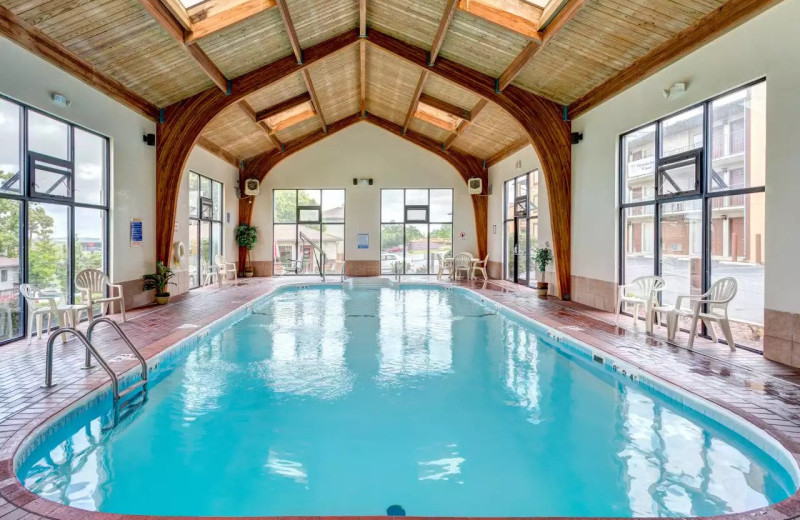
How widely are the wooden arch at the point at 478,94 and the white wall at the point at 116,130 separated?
0.50 metres

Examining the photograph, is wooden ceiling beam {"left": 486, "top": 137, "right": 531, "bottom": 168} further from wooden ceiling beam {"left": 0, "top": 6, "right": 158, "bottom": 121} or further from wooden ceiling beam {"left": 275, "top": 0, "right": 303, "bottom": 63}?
wooden ceiling beam {"left": 0, "top": 6, "right": 158, "bottom": 121}

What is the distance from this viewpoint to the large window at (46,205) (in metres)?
4.97

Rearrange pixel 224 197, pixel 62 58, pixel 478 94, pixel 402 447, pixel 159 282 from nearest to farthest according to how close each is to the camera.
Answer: pixel 402 447 < pixel 62 58 < pixel 159 282 < pixel 478 94 < pixel 224 197

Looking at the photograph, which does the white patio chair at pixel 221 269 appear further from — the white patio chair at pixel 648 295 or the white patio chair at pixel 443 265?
the white patio chair at pixel 648 295

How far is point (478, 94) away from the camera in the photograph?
332 inches

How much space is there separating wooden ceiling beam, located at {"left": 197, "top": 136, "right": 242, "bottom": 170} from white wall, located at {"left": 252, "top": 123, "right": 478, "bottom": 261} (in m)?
1.04

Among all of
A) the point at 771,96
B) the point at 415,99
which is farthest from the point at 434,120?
the point at 771,96

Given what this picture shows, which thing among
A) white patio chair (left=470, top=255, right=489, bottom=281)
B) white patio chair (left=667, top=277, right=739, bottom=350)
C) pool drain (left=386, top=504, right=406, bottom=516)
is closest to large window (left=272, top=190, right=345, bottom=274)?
white patio chair (left=470, top=255, right=489, bottom=281)

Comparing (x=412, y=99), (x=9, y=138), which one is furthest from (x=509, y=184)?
(x=9, y=138)

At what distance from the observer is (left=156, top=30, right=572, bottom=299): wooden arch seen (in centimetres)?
821

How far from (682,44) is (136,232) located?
27.2 ft

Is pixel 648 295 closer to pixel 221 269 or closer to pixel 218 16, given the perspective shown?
pixel 218 16

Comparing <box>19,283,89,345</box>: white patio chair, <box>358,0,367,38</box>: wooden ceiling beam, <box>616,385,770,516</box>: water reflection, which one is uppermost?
<box>358,0,367,38</box>: wooden ceiling beam

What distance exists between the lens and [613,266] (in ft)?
23.1
